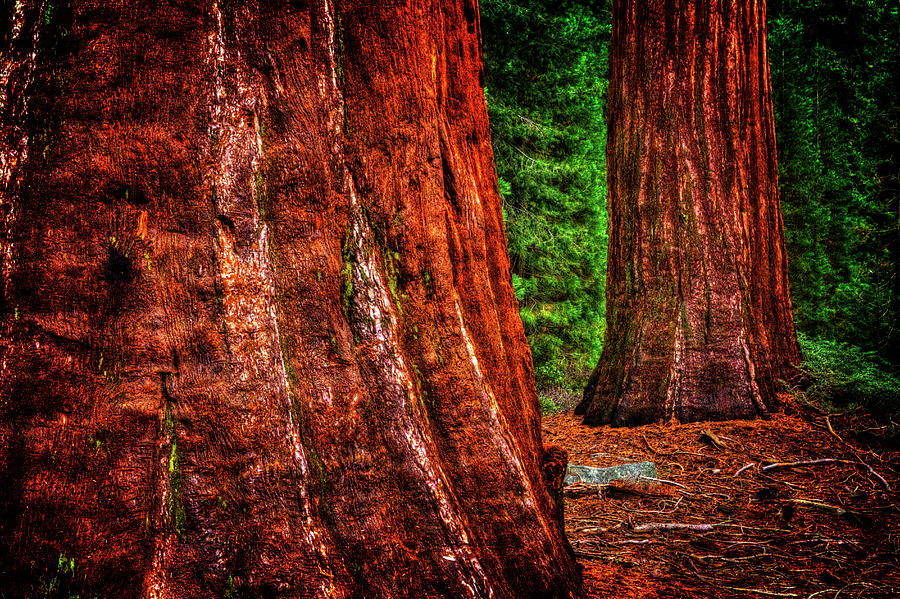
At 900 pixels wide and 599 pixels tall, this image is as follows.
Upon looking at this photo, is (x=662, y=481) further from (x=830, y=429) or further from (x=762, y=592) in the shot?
(x=830, y=429)

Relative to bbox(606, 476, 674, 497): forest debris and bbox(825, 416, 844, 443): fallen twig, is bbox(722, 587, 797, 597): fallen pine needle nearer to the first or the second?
bbox(606, 476, 674, 497): forest debris

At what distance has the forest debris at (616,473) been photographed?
13.0ft

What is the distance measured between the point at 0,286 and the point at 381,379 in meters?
1.01

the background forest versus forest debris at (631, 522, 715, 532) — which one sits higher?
the background forest

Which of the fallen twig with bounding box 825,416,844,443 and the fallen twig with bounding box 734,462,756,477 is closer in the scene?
the fallen twig with bounding box 734,462,756,477

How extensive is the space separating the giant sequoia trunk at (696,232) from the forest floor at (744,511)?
347 mm

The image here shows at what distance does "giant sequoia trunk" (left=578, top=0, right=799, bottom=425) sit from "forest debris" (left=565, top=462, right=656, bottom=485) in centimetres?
115

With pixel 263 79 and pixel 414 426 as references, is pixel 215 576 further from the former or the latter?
pixel 263 79

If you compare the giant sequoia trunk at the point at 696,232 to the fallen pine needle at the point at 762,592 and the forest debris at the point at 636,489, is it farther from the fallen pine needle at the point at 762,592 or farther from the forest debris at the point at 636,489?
the fallen pine needle at the point at 762,592

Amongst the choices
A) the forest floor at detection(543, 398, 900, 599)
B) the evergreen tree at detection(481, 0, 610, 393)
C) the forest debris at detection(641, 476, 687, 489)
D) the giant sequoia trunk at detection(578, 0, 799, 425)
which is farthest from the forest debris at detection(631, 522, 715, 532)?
the evergreen tree at detection(481, 0, 610, 393)

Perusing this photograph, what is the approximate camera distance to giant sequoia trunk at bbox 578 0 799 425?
4.98 m

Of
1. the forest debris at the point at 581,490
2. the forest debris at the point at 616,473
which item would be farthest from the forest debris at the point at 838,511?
the forest debris at the point at 581,490

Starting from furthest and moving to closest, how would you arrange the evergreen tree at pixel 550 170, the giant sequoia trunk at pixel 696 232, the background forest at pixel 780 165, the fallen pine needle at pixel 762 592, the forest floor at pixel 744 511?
the evergreen tree at pixel 550 170, the background forest at pixel 780 165, the giant sequoia trunk at pixel 696 232, the forest floor at pixel 744 511, the fallen pine needle at pixel 762 592

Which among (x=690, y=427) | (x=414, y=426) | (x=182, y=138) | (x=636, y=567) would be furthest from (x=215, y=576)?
(x=690, y=427)
